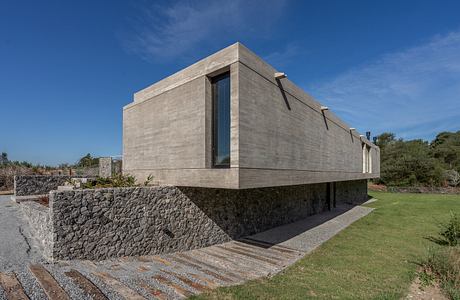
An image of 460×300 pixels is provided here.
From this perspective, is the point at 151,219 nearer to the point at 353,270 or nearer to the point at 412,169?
the point at 353,270

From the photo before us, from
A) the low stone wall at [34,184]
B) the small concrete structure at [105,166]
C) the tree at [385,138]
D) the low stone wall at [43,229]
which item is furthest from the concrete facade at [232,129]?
the tree at [385,138]

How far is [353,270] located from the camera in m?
7.03

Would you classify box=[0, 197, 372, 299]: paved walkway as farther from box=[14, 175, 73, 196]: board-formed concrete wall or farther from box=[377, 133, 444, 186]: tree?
box=[377, 133, 444, 186]: tree

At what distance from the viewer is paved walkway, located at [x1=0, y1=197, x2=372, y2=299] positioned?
4.47 m

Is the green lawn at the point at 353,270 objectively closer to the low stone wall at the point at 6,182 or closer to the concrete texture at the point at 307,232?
the concrete texture at the point at 307,232

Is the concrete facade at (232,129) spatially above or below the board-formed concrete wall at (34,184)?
above

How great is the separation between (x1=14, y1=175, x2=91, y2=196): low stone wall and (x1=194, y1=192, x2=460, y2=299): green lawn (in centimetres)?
1408

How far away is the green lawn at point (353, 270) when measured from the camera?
17.7 feet

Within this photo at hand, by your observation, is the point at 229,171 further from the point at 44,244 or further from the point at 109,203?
the point at 44,244

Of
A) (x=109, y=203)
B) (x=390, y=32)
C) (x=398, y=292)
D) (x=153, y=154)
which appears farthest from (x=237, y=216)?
(x=390, y=32)

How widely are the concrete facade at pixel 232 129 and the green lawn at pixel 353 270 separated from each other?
8.65ft

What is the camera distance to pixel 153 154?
10.2 m

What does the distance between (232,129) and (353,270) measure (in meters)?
5.26

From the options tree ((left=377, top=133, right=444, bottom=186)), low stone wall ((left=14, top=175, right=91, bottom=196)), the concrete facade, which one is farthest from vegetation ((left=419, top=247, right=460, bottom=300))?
tree ((left=377, top=133, right=444, bottom=186))
